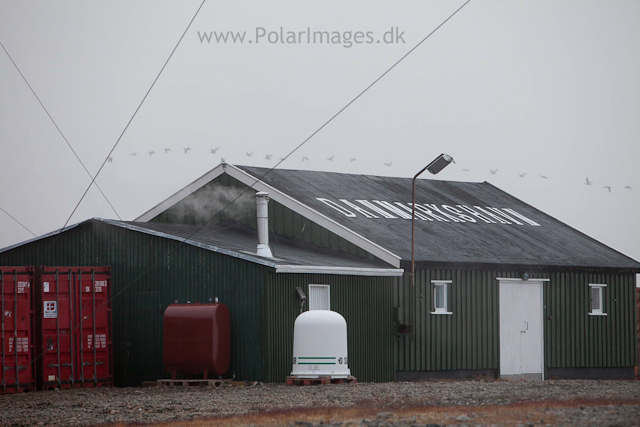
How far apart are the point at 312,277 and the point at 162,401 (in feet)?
20.0

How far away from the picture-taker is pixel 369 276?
2823 centimetres

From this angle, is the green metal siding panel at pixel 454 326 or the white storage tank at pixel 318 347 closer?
the white storage tank at pixel 318 347

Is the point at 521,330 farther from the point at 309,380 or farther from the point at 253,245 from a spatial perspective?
the point at 309,380

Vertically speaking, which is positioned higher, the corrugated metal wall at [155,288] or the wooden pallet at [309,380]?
the corrugated metal wall at [155,288]

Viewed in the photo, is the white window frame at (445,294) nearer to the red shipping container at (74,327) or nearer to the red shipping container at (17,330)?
the red shipping container at (74,327)

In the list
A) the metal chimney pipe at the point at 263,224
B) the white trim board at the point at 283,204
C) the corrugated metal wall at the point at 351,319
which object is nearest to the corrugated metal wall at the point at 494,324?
the corrugated metal wall at the point at 351,319

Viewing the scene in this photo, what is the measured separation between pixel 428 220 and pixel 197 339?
1025cm

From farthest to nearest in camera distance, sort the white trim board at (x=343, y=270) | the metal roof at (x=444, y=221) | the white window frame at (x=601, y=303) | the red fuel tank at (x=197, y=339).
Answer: the white window frame at (x=601, y=303) → the metal roof at (x=444, y=221) → the white trim board at (x=343, y=270) → the red fuel tank at (x=197, y=339)

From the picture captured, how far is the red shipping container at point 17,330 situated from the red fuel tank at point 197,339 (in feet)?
9.92

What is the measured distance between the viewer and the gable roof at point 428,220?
30.5 meters

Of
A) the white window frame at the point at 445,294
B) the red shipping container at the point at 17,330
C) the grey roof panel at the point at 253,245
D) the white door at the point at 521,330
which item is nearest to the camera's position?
the red shipping container at the point at 17,330

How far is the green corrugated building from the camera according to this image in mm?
26938

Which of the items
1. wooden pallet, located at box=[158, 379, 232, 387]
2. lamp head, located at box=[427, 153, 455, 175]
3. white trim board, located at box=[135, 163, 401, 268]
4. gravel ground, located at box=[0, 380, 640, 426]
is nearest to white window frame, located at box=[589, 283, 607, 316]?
lamp head, located at box=[427, 153, 455, 175]

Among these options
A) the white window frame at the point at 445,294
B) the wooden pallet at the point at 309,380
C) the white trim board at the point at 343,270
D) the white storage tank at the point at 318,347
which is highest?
the white trim board at the point at 343,270
